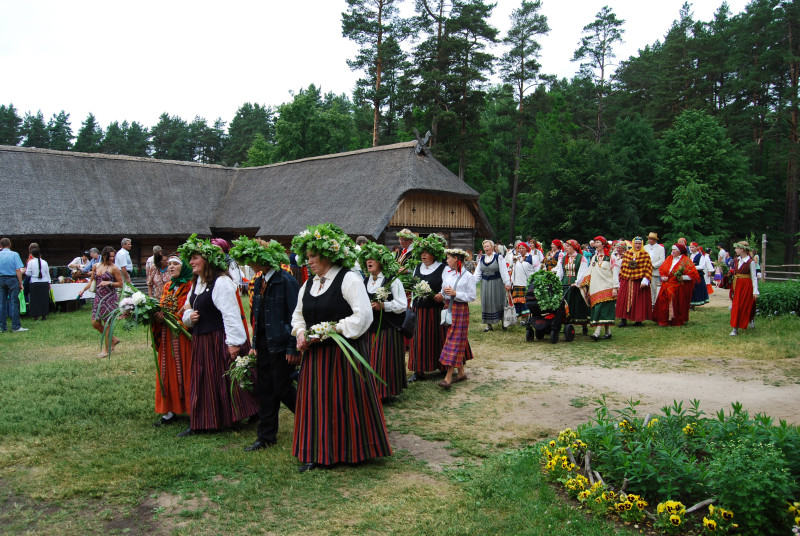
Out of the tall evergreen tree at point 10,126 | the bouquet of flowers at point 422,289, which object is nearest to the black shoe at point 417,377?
the bouquet of flowers at point 422,289

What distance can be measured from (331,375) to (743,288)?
30.1 feet

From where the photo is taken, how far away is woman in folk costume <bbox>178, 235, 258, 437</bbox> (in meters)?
5.49

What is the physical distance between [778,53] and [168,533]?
129 feet

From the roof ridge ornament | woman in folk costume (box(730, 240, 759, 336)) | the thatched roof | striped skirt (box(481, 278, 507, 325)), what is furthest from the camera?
the roof ridge ornament

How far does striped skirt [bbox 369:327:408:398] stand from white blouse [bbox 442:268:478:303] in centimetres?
100

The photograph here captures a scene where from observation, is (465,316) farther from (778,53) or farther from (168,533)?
(778,53)

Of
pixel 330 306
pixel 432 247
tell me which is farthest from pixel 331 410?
pixel 432 247

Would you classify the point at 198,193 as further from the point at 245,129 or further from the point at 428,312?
the point at 245,129

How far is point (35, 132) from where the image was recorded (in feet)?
174

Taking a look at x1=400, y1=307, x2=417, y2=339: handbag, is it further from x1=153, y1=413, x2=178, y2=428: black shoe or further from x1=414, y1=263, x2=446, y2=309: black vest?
x1=153, y1=413, x2=178, y2=428: black shoe

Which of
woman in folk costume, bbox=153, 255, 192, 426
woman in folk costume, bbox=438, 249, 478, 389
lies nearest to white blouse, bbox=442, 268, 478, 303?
woman in folk costume, bbox=438, 249, 478, 389

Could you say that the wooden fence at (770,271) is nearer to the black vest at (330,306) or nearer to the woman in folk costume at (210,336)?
the black vest at (330,306)

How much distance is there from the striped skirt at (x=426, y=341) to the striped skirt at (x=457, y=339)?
1.22 ft

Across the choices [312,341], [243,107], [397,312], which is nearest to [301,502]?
[312,341]
